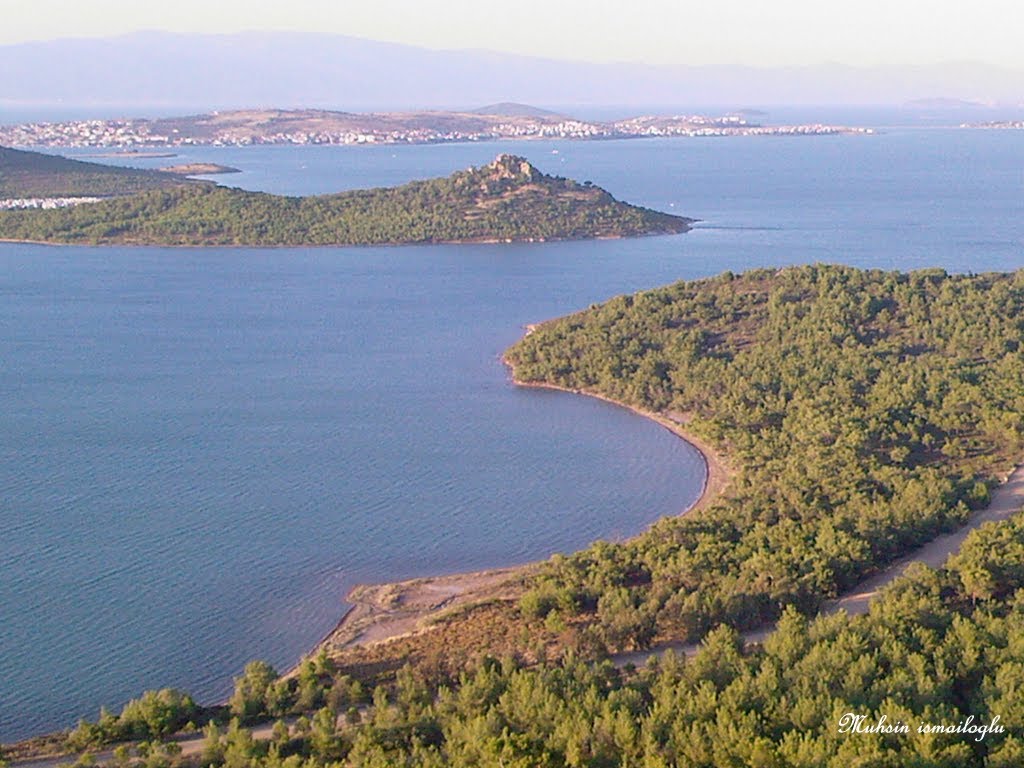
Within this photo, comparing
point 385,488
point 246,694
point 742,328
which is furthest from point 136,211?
point 246,694

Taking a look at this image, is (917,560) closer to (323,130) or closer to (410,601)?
(410,601)

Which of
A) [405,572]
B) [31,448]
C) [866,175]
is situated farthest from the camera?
[866,175]

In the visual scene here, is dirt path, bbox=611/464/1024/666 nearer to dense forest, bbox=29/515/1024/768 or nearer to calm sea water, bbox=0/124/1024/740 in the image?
dense forest, bbox=29/515/1024/768

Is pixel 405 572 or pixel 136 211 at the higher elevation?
pixel 136 211

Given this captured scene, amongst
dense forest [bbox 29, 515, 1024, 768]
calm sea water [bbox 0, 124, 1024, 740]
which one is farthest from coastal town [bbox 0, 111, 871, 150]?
dense forest [bbox 29, 515, 1024, 768]

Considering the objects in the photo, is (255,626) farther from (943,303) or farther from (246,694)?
(943,303)
